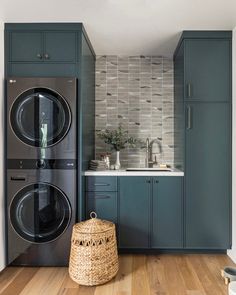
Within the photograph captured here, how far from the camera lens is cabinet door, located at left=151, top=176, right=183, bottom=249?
2.89m

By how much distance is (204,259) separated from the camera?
2.82 metres

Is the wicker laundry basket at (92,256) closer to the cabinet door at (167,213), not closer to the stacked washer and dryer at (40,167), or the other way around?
the stacked washer and dryer at (40,167)

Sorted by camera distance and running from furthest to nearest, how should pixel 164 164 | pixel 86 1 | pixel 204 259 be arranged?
1. pixel 164 164
2. pixel 204 259
3. pixel 86 1

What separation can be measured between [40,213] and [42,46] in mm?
1595

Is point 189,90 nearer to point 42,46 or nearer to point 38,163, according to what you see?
point 42,46

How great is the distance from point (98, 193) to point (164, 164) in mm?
1003

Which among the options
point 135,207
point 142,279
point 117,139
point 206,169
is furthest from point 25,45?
point 142,279

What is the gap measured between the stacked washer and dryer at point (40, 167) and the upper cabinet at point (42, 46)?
241mm

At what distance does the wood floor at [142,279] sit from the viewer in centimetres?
221

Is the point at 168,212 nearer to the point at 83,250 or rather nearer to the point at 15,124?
the point at 83,250

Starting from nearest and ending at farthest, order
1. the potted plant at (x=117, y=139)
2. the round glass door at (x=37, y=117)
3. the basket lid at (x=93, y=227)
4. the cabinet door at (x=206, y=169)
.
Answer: the basket lid at (x=93, y=227) → the round glass door at (x=37, y=117) → the cabinet door at (x=206, y=169) → the potted plant at (x=117, y=139)

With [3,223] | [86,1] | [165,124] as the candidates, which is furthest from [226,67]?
[3,223]

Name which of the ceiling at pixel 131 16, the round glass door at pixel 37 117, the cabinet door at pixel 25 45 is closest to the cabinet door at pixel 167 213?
the round glass door at pixel 37 117

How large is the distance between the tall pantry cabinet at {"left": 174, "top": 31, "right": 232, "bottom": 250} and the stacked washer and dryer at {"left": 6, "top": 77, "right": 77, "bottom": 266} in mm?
1165
